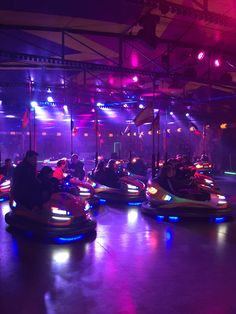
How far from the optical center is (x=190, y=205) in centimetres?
534

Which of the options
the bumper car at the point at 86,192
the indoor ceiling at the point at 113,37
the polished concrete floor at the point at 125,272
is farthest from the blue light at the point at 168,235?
the indoor ceiling at the point at 113,37

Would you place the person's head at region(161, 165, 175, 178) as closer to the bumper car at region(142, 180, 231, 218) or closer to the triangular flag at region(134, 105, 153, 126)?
the bumper car at region(142, 180, 231, 218)

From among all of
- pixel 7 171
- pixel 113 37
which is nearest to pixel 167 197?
pixel 113 37

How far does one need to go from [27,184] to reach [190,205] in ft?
7.91

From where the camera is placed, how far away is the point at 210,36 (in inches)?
261

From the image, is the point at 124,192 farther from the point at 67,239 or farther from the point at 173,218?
the point at 67,239

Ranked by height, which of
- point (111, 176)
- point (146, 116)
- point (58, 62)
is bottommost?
point (111, 176)

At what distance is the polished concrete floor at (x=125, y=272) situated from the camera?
8.09ft

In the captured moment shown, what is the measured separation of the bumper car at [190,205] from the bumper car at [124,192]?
1.39 metres

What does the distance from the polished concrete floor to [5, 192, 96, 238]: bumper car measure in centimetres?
17

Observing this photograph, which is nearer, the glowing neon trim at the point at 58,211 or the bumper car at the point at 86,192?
the glowing neon trim at the point at 58,211

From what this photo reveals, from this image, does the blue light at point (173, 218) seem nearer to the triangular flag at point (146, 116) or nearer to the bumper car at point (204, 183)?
the bumper car at point (204, 183)

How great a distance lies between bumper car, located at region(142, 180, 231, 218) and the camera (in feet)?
17.3

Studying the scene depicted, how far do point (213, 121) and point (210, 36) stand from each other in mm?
9103
